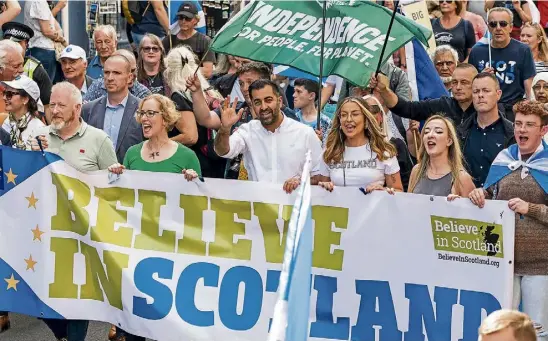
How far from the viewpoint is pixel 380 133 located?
7.76 meters

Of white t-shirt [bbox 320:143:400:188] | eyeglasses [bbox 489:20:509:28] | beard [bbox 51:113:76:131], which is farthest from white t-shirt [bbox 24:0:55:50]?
white t-shirt [bbox 320:143:400:188]

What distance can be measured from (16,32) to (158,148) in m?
4.08

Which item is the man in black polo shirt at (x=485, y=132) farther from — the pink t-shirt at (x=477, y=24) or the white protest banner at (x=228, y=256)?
the pink t-shirt at (x=477, y=24)

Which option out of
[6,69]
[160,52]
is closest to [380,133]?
[160,52]

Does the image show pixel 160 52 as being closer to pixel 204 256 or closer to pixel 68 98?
pixel 68 98

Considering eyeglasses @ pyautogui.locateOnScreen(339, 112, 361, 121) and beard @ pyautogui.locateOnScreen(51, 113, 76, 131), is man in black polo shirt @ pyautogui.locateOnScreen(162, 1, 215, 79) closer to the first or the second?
beard @ pyautogui.locateOnScreen(51, 113, 76, 131)

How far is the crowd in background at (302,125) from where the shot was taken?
7.25 metres

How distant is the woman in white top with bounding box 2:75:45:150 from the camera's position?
8.88 m

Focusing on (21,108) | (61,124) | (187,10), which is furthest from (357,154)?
(187,10)

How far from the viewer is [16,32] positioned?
11477 millimetres

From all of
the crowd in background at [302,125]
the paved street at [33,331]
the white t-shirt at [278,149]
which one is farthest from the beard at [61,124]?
the paved street at [33,331]

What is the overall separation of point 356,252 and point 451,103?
2153 millimetres

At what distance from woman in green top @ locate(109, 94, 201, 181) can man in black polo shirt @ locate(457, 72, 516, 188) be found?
205 cm

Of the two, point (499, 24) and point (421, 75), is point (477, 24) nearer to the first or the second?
point (499, 24)
